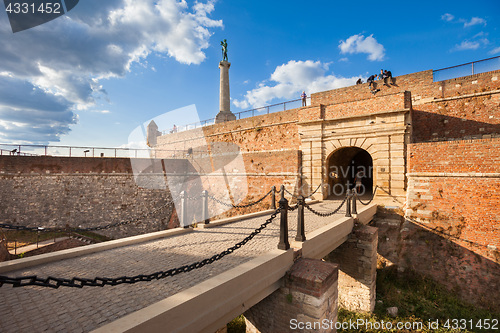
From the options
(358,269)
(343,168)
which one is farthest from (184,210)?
(343,168)

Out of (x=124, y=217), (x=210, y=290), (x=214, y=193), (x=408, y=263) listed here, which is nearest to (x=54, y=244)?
(x=124, y=217)

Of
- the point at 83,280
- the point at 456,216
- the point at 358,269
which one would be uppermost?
the point at 83,280

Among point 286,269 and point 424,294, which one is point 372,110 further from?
point 286,269

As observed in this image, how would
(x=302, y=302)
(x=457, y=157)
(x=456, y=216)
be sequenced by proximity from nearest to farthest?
(x=302, y=302) → (x=456, y=216) → (x=457, y=157)

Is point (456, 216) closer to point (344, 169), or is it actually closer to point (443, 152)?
point (443, 152)

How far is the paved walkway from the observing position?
281cm

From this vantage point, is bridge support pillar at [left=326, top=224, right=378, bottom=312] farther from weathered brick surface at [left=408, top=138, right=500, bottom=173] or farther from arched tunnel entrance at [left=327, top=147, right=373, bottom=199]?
arched tunnel entrance at [left=327, top=147, right=373, bottom=199]

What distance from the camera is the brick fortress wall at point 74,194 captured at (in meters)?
14.1

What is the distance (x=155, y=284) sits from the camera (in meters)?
3.65

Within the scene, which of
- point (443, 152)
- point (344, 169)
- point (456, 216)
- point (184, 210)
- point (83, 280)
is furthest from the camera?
point (344, 169)

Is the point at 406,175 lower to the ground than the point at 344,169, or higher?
lower

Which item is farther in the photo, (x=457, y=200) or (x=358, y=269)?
(x=457, y=200)

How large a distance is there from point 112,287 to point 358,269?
7.70 m

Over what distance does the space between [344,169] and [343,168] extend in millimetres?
214
